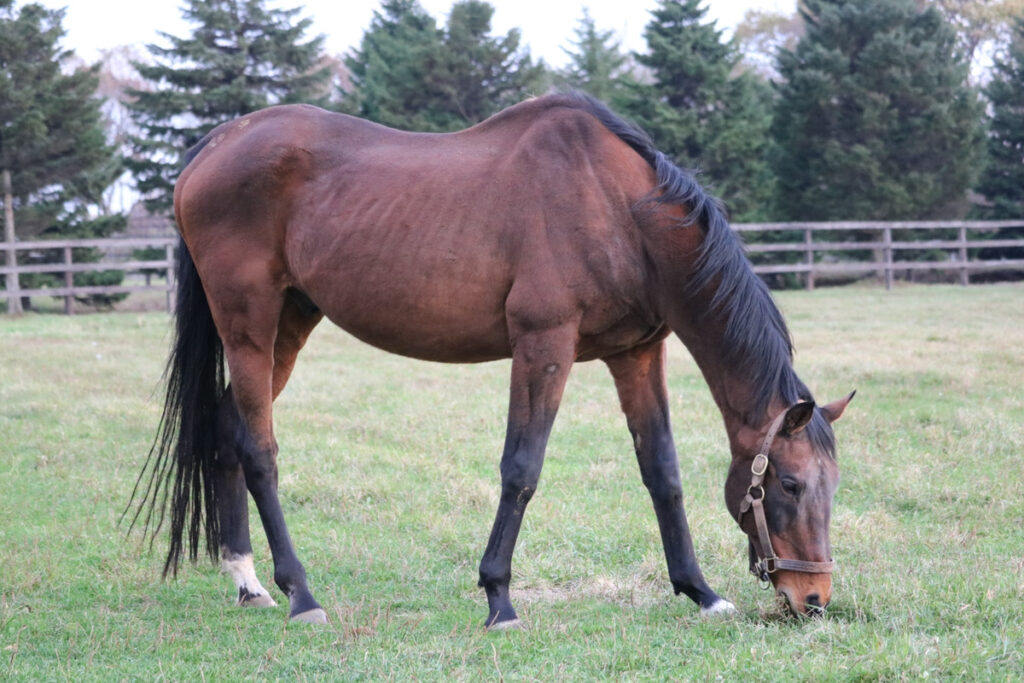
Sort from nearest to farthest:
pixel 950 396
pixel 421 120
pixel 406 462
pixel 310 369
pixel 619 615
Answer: pixel 619 615 → pixel 406 462 → pixel 950 396 → pixel 310 369 → pixel 421 120

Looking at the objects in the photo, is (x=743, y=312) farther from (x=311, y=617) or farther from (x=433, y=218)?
(x=311, y=617)

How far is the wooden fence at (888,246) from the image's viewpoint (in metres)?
21.2

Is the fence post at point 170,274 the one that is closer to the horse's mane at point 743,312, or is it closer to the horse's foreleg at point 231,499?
the horse's foreleg at point 231,499

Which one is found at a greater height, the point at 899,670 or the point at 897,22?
the point at 897,22

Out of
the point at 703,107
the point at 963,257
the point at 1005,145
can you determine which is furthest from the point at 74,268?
the point at 1005,145

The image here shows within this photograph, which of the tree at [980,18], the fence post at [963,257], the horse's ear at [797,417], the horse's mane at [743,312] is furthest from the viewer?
the tree at [980,18]

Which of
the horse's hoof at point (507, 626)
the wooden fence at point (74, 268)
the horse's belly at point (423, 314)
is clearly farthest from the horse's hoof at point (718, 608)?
the wooden fence at point (74, 268)

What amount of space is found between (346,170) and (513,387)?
1.32 meters

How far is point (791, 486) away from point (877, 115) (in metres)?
21.4

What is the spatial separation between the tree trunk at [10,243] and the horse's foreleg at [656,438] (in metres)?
16.5

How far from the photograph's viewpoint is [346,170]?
4391mm

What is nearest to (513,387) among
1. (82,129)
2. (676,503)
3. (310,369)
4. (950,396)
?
(676,503)

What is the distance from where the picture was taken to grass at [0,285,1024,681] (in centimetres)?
333

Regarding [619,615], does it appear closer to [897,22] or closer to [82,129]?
[82,129]
